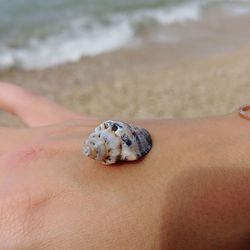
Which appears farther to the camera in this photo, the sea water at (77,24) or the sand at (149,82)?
the sea water at (77,24)

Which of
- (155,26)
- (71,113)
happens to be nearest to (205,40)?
(155,26)

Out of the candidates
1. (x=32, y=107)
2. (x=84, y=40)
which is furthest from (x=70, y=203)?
(x=84, y=40)

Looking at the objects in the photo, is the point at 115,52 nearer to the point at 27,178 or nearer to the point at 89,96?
the point at 89,96

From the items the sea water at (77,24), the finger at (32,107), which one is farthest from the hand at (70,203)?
the sea water at (77,24)

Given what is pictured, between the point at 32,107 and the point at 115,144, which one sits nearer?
the point at 115,144

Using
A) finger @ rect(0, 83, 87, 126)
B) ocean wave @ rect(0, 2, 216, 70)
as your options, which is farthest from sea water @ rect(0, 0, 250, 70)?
finger @ rect(0, 83, 87, 126)

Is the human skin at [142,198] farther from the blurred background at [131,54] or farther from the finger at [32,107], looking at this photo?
the blurred background at [131,54]

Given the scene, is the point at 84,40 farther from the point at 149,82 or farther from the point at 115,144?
the point at 115,144
